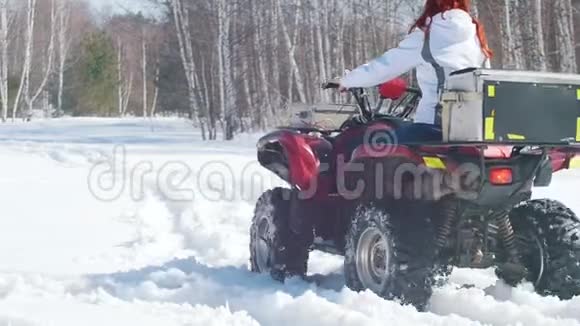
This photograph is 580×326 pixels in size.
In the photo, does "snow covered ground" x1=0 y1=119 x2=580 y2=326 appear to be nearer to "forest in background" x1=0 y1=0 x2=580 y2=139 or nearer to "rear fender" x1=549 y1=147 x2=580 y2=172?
"rear fender" x1=549 y1=147 x2=580 y2=172

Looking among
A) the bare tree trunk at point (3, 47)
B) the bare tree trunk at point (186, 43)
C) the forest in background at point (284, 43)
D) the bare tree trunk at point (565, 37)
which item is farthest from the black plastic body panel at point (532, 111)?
the bare tree trunk at point (3, 47)

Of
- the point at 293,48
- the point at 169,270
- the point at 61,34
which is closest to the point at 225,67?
the point at 293,48

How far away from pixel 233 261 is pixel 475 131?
280 centimetres

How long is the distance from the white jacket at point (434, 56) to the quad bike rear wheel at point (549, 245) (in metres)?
0.85

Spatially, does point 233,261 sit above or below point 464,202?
below

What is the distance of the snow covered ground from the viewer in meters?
3.88

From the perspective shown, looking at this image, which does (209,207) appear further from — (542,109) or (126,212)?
(542,109)

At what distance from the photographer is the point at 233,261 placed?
19.6 feet

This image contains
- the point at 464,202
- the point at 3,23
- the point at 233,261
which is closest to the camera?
the point at 464,202

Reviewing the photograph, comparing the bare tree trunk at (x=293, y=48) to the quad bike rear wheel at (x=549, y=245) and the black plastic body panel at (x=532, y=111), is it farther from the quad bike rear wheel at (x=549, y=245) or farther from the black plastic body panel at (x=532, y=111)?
the black plastic body panel at (x=532, y=111)

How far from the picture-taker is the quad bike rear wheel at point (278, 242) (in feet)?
A: 16.7

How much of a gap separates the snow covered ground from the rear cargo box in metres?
0.85

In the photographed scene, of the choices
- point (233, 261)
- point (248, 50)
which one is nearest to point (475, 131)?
point (233, 261)

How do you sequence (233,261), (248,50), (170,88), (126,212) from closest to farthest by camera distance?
1. (233,261)
2. (126,212)
3. (248,50)
4. (170,88)
